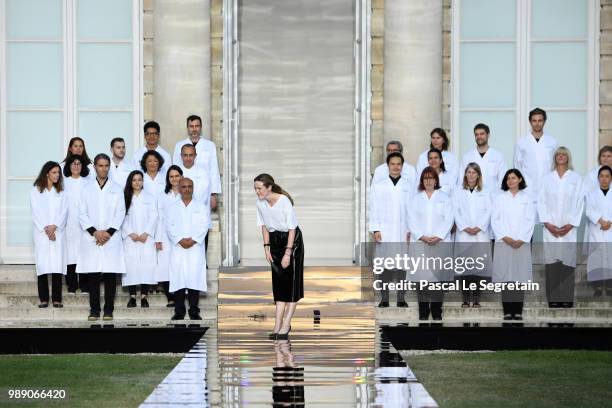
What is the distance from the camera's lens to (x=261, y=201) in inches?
586

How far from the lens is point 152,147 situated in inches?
689

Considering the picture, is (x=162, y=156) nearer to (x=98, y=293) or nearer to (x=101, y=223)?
(x=101, y=223)

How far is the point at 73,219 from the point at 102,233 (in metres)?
0.58

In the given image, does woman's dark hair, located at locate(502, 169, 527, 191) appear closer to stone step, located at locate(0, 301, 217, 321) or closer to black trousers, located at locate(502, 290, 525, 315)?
black trousers, located at locate(502, 290, 525, 315)

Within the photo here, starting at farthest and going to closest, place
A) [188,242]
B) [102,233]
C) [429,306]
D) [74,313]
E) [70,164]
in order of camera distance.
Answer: [70,164] < [188,242] < [102,233] < [74,313] < [429,306]

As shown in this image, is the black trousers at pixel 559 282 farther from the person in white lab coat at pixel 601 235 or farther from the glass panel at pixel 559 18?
the glass panel at pixel 559 18

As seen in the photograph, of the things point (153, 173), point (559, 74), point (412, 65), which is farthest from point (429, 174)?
point (559, 74)

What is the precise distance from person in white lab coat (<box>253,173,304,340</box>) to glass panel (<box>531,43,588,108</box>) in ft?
Result: 17.9

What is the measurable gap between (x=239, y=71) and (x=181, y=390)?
359 inches

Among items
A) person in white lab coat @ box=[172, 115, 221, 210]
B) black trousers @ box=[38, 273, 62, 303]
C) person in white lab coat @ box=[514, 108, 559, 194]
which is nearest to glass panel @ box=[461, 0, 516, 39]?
person in white lab coat @ box=[514, 108, 559, 194]

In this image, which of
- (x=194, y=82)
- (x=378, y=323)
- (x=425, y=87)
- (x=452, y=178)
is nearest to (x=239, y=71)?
(x=194, y=82)

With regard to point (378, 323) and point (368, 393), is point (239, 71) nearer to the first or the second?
point (378, 323)

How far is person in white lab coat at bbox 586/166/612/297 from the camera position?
56.1 ft

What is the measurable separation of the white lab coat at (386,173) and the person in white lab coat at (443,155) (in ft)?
0.24
